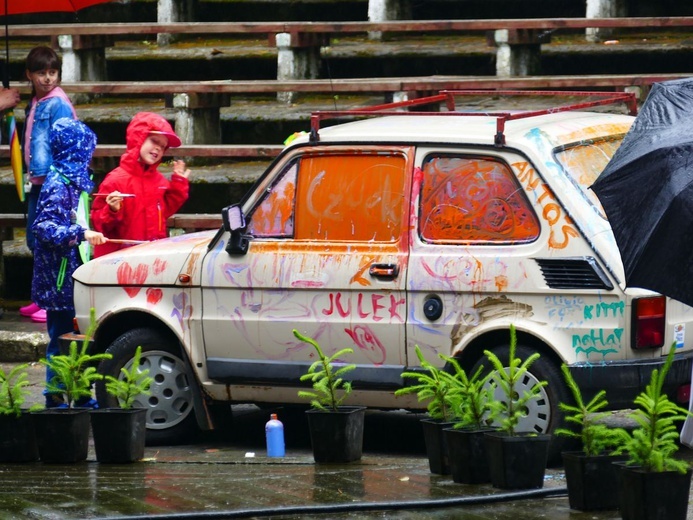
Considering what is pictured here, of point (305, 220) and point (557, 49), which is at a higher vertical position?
point (557, 49)

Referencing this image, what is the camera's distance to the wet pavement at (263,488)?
7629mm

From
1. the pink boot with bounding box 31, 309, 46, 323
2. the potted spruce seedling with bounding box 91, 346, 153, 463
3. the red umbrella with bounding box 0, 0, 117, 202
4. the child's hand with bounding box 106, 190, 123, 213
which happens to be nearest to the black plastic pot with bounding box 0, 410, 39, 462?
the potted spruce seedling with bounding box 91, 346, 153, 463

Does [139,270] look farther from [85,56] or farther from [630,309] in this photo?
[85,56]

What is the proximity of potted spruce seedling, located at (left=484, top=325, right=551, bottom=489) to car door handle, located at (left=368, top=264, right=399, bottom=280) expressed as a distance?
94cm

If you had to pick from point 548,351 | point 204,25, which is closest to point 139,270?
point 548,351

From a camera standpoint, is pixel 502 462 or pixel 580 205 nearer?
pixel 502 462

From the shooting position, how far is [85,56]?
57.6 feet

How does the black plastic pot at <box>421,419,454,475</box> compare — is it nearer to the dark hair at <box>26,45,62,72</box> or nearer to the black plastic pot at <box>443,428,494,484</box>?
the black plastic pot at <box>443,428,494,484</box>

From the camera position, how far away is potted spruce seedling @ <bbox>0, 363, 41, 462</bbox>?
919cm

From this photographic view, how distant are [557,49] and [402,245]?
326 inches

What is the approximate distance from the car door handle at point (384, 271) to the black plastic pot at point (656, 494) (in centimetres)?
226

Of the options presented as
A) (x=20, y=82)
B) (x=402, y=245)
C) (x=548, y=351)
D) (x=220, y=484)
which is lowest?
(x=220, y=484)

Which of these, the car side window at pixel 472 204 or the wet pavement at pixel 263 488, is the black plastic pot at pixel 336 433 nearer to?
the wet pavement at pixel 263 488

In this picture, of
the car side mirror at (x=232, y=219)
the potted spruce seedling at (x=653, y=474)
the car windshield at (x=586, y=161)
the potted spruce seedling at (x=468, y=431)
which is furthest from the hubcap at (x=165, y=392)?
the potted spruce seedling at (x=653, y=474)
